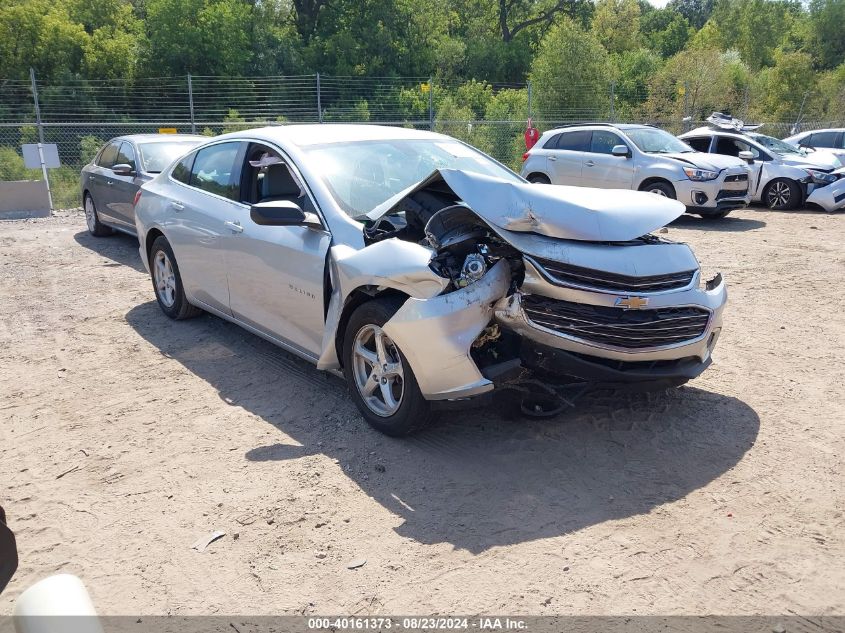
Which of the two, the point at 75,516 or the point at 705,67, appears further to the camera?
the point at 705,67

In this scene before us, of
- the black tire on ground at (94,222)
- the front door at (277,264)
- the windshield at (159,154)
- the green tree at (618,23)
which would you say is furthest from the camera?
the green tree at (618,23)

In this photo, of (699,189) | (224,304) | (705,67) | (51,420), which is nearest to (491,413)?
(224,304)

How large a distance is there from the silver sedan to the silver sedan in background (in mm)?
5078

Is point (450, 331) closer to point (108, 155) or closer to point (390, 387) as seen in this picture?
point (390, 387)

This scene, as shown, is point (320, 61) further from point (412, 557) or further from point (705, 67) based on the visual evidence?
point (412, 557)

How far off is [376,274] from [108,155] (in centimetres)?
805

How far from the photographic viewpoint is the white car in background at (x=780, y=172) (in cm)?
1443

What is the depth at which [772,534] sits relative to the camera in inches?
131

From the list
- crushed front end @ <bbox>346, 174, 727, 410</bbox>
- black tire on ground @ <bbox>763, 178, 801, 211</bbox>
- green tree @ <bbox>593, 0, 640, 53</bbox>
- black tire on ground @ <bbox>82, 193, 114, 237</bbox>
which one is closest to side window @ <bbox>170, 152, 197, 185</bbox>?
crushed front end @ <bbox>346, 174, 727, 410</bbox>

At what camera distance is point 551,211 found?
3.98m

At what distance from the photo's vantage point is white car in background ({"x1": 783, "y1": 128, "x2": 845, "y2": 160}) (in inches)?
687

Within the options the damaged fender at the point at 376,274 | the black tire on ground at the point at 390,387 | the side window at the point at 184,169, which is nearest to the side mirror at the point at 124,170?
the side window at the point at 184,169

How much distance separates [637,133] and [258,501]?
11.9 m

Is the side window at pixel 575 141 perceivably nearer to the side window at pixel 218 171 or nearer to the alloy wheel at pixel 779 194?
the alloy wheel at pixel 779 194
